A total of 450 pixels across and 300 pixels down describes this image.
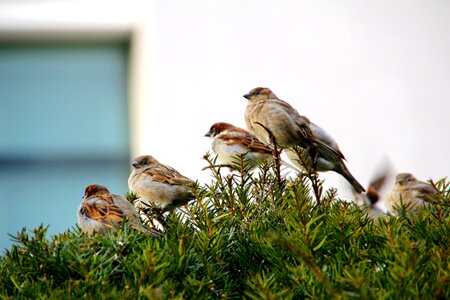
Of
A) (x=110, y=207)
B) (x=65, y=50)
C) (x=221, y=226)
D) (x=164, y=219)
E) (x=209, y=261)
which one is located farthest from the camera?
(x=65, y=50)

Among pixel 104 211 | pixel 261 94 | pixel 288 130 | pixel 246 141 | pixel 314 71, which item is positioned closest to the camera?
pixel 104 211

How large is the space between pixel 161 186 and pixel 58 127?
11.3ft

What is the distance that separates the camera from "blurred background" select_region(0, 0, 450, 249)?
7043 millimetres

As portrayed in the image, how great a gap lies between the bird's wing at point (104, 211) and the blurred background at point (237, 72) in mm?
2809

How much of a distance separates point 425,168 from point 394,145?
0.32 metres

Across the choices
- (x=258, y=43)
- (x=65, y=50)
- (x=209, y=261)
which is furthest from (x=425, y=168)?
(x=209, y=261)

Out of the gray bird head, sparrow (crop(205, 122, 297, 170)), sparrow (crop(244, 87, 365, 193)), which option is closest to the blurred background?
sparrow (crop(205, 122, 297, 170))

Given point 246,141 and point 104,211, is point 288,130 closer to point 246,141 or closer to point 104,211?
point 246,141

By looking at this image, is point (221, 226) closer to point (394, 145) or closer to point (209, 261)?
point (209, 261)

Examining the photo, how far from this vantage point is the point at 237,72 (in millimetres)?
7195

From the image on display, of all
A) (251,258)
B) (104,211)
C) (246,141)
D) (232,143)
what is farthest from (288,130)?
(251,258)

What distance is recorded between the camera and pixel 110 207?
12.2 feet

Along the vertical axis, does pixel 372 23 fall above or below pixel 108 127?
above

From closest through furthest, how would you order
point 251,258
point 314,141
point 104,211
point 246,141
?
point 251,258 < point 104,211 < point 314,141 < point 246,141
